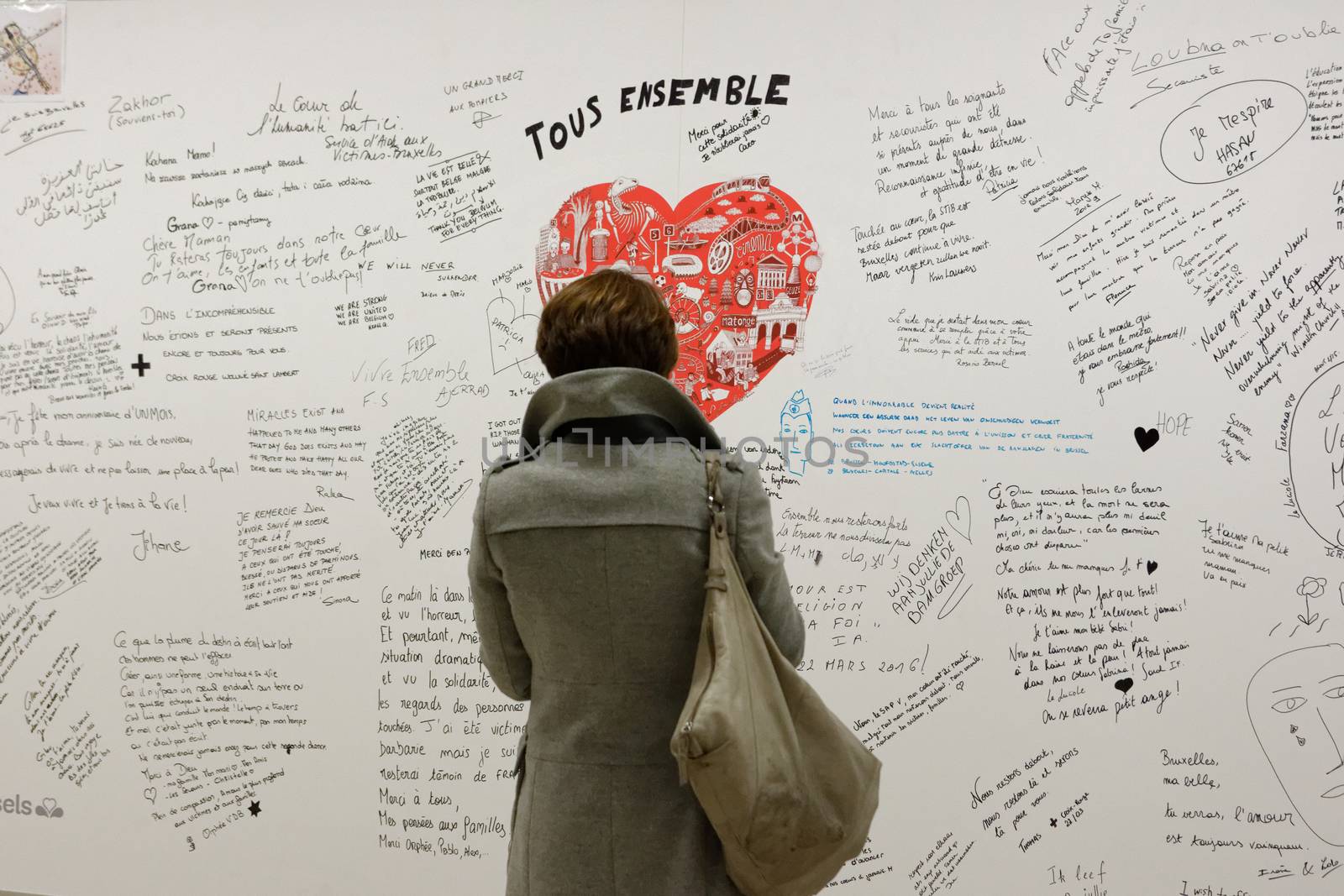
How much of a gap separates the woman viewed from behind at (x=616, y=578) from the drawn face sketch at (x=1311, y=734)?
152 cm

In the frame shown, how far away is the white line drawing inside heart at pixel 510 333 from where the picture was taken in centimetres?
253

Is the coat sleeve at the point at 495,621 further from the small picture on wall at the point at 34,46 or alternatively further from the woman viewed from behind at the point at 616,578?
the small picture on wall at the point at 34,46

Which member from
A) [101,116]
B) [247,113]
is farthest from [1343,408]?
[101,116]

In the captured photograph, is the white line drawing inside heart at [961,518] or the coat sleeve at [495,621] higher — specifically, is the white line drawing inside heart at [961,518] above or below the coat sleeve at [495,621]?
above

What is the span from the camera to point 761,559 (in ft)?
4.34

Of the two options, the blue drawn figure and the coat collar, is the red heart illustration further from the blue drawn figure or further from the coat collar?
the coat collar

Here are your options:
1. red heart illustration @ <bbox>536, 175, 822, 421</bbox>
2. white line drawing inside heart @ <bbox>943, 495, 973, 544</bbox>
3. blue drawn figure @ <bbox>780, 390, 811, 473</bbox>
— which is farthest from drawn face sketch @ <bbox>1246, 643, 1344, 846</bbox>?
red heart illustration @ <bbox>536, 175, 822, 421</bbox>

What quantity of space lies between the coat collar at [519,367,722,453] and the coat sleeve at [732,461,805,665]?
0.11 metres

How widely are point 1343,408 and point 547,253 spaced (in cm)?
183

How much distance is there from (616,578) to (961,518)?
1.28m

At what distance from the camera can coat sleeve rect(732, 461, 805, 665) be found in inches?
52.0

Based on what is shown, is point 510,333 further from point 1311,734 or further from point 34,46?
point 1311,734

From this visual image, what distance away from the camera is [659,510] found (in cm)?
130

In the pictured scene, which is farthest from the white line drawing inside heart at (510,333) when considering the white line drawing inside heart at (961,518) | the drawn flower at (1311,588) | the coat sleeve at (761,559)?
the drawn flower at (1311,588)
